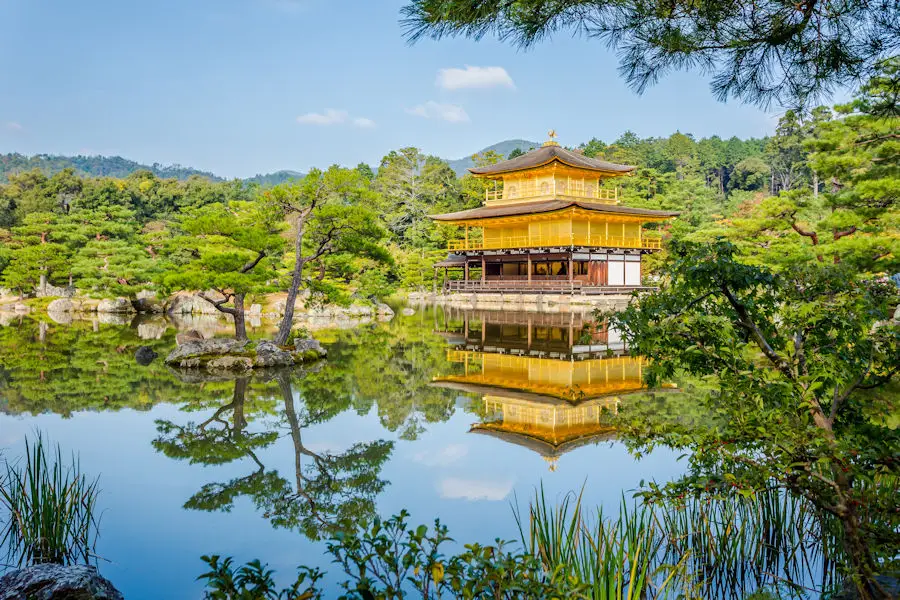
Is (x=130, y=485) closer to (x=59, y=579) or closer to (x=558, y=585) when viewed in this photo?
(x=59, y=579)

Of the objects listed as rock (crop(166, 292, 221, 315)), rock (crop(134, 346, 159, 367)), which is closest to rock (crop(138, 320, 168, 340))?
rock (crop(134, 346, 159, 367))

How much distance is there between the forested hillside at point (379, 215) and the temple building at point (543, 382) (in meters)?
2.65

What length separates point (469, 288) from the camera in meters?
26.7

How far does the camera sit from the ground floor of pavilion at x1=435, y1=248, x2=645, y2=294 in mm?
23875

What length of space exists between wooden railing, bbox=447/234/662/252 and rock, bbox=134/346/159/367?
15486 mm

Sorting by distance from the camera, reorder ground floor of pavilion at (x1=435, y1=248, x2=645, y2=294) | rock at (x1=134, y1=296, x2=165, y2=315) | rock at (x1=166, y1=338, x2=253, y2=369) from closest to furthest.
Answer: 1. rock at (x1=166, y1=338, x2=253, y2=369)
2. ground floor of pavilion at (x1=435, y1=248, x2=645, y2=294)
3. rock at (x1=134, y1=296, x2=165, y2=315)

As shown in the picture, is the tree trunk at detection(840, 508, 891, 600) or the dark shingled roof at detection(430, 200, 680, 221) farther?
the dark shingled roof at detection(430, 200, 680, 221)

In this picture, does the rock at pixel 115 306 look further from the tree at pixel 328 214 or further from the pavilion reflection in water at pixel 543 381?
the tree at pixel 328 214

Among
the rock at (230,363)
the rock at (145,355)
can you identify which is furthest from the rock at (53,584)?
the rock at (145,355)

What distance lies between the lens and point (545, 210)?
79.3ft

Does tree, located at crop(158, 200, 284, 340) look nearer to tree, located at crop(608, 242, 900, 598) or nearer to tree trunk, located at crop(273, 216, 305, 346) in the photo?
tree trunk, located at crop(273, 216, 305, 346)

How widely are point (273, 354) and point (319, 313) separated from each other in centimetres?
1045

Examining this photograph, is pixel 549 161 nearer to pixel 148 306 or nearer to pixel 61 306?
pixel 148 306

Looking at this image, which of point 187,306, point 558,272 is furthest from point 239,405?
point 558,272
